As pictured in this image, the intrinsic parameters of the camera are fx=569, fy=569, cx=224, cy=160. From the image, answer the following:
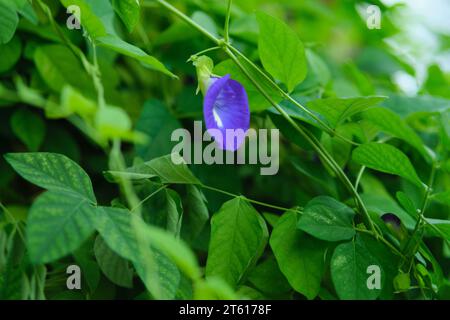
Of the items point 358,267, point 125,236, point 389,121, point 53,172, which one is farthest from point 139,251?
point 389,121

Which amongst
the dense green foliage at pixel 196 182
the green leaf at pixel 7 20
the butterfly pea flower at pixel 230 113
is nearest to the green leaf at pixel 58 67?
the dense green foliage at pixel 196 182

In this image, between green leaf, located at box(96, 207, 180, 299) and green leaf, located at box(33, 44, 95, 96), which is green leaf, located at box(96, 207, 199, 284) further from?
green leaf, located at box(33, 44, 95, 96)

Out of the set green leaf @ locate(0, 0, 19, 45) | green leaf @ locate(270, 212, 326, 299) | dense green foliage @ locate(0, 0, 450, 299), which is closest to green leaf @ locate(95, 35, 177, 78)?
dense green foliage @ locate(0, 0, 450, 299)

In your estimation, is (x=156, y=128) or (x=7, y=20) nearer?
(x=7, y=20)

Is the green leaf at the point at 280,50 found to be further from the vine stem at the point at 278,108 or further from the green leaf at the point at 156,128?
the green leaf at the point at 156,128

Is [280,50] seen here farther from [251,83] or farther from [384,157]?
[384,157]

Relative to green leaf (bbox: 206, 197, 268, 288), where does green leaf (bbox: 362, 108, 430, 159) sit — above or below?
above
